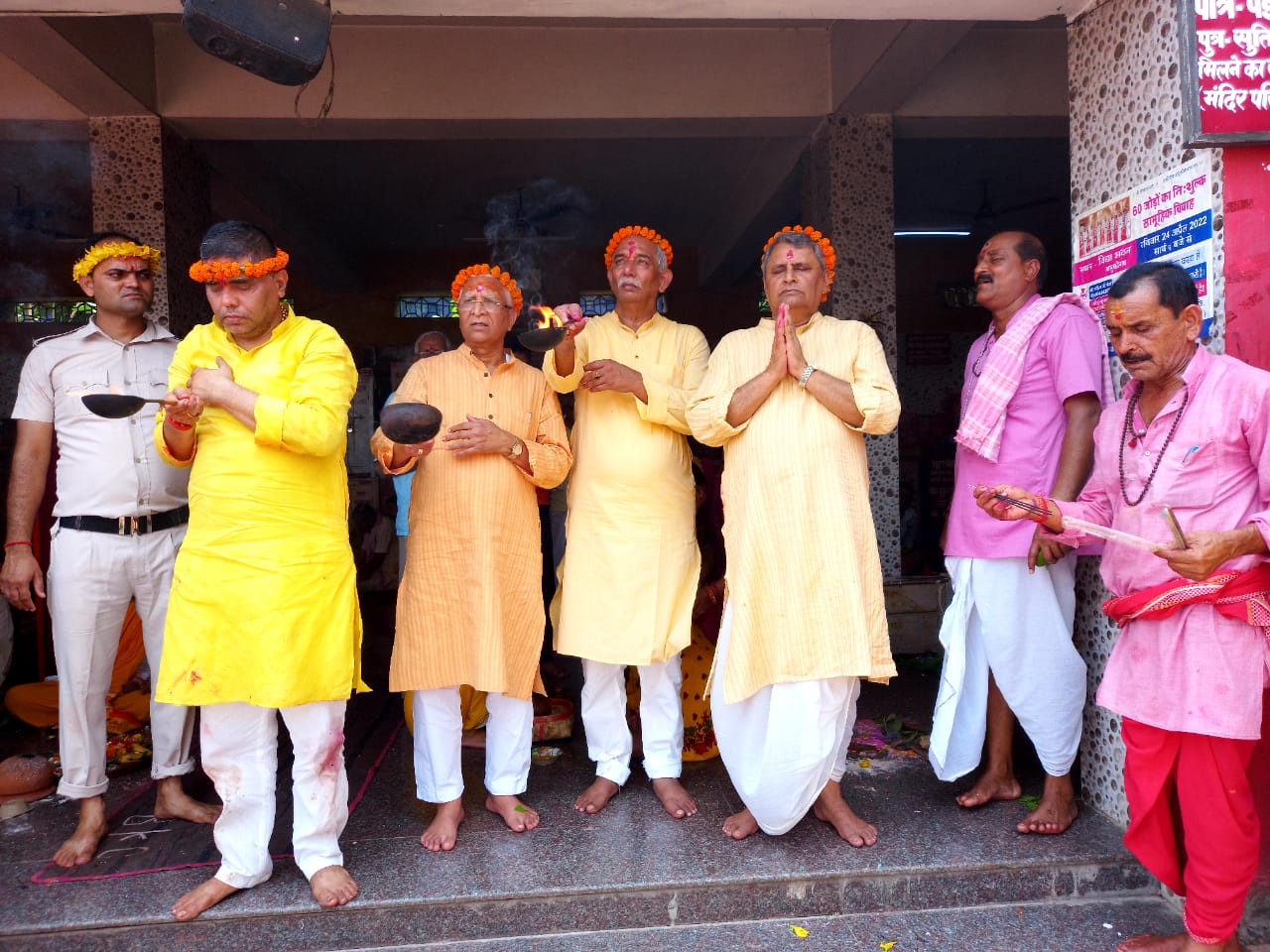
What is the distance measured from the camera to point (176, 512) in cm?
350

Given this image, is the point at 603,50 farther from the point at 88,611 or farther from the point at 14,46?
the point at 88,611

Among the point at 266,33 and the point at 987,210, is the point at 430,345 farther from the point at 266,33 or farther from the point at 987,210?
the point at 987,210

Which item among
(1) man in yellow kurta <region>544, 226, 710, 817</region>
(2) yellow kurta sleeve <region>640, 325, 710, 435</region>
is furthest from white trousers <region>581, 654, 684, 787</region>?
(2) yellow kurta sleeve <region>640, 325, 710, 435</region>

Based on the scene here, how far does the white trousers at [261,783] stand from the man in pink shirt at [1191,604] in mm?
2310

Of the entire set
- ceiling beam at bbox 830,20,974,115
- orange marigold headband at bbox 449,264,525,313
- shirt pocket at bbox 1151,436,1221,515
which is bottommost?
shirt pocket at bbox 1151,436,1221,515

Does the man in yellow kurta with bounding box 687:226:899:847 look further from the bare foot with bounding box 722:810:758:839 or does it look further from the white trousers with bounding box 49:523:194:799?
the white trousers with bounding box 49:523:194:799

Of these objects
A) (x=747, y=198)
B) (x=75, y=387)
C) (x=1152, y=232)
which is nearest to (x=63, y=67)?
(x=75, y=387)

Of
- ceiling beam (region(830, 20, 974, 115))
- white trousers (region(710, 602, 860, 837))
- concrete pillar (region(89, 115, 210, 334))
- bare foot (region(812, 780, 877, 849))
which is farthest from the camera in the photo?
concrete pillar (region(89, 115, 210, 334))

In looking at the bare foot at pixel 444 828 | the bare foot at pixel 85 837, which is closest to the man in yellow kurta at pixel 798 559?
the bare foot at pixel 444 828

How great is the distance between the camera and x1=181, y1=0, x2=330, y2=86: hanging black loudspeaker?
9.76 feet

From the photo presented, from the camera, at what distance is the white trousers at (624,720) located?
375 centimetres

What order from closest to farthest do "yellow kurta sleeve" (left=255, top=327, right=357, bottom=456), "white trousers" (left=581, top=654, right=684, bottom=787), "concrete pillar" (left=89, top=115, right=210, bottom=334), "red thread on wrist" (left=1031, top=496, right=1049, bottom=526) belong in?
"red thread on wrist" (left=1031, top=496, right=1049, bottom=526) → "yellow kurta sleeve" (left=255, top=327, right=357, bottom=456) → "white trousers" (left=581, top=654, right=684, bottom=787) → "concrete pillar" (left=89, top=115, right=210, bottom=334)

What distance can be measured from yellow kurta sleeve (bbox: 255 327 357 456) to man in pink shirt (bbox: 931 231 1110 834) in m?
2.32

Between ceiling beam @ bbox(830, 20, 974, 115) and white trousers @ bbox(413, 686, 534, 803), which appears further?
ceiling beam @ bbox(830, 20, 974, 115)
